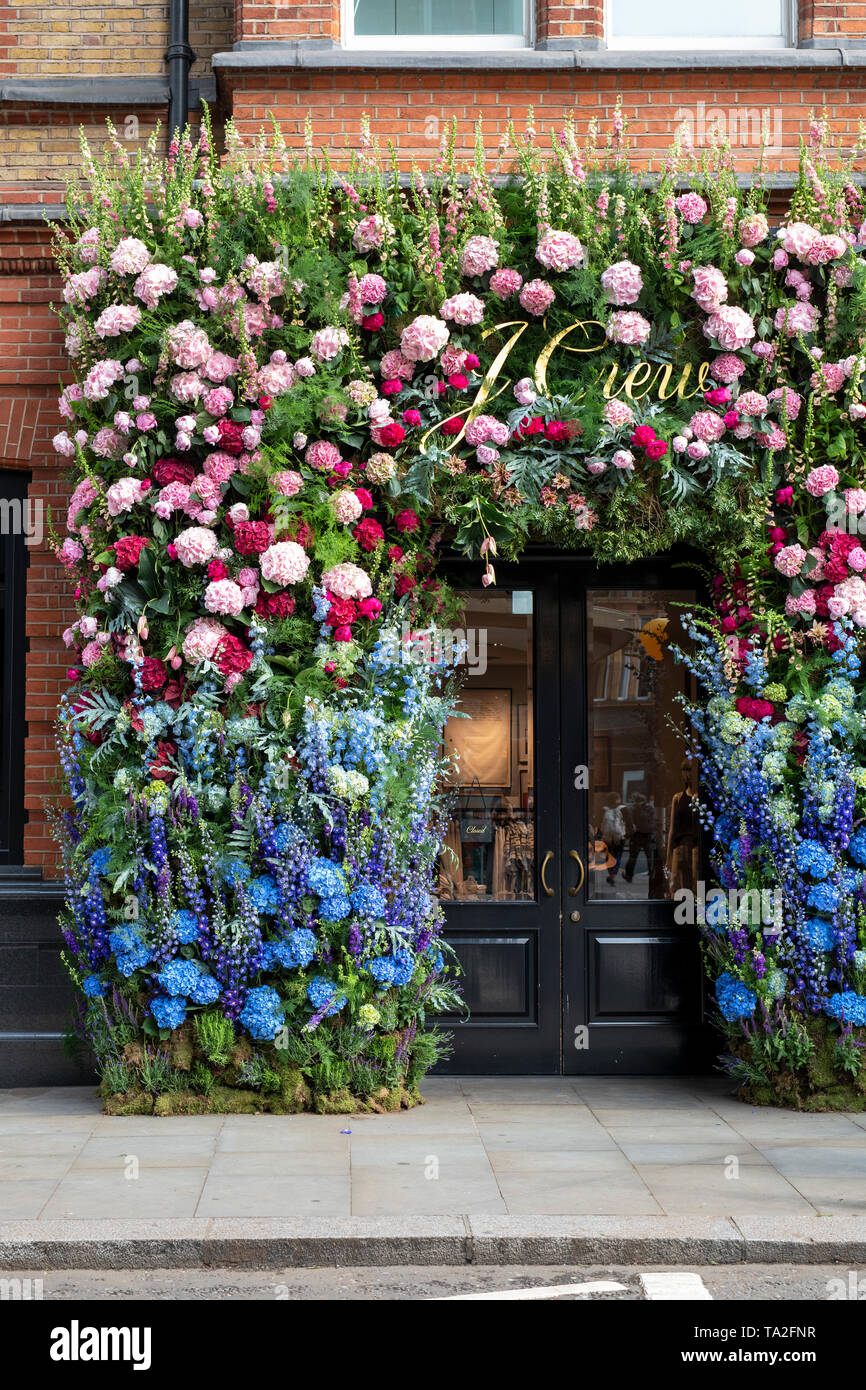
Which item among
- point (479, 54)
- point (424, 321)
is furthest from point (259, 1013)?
point (479, 54)

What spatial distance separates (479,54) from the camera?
8344mm

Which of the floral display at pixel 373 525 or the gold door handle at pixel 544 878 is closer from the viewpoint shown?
the floral display at pixel 373 525

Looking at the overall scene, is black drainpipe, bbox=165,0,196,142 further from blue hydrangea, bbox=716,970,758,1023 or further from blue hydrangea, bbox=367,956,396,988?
blue hydrangea, bbox=716,970,758,1023

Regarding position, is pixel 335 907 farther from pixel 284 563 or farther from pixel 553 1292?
pixel 553 1292

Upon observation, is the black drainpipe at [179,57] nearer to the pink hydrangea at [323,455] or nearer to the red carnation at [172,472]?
the red carnation at [172,472]

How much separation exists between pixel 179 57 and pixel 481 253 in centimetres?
255

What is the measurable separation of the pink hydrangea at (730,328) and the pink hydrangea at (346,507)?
7.26 ft

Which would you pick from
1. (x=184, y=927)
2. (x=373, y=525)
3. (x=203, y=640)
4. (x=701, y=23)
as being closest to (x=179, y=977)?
(x=184, y=927)

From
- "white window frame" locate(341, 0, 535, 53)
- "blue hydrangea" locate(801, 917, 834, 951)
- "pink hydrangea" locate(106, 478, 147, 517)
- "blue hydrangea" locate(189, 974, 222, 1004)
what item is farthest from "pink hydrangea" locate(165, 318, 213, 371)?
"blue hydrangea" locate(801, 917, 834, 951)

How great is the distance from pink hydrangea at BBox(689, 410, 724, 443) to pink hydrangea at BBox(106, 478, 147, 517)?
3121 millimetres

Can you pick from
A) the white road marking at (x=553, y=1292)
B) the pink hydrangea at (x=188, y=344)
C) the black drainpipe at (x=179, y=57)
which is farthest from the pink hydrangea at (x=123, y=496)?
the white road marking at (x=553, y=1292)

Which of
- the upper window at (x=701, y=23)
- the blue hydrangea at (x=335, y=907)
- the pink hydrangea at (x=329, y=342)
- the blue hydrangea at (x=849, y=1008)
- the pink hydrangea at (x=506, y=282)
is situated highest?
the upper window at (x=701, y=23)

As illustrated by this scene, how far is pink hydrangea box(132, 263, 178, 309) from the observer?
7543mm

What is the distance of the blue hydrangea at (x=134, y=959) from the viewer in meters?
7.34
